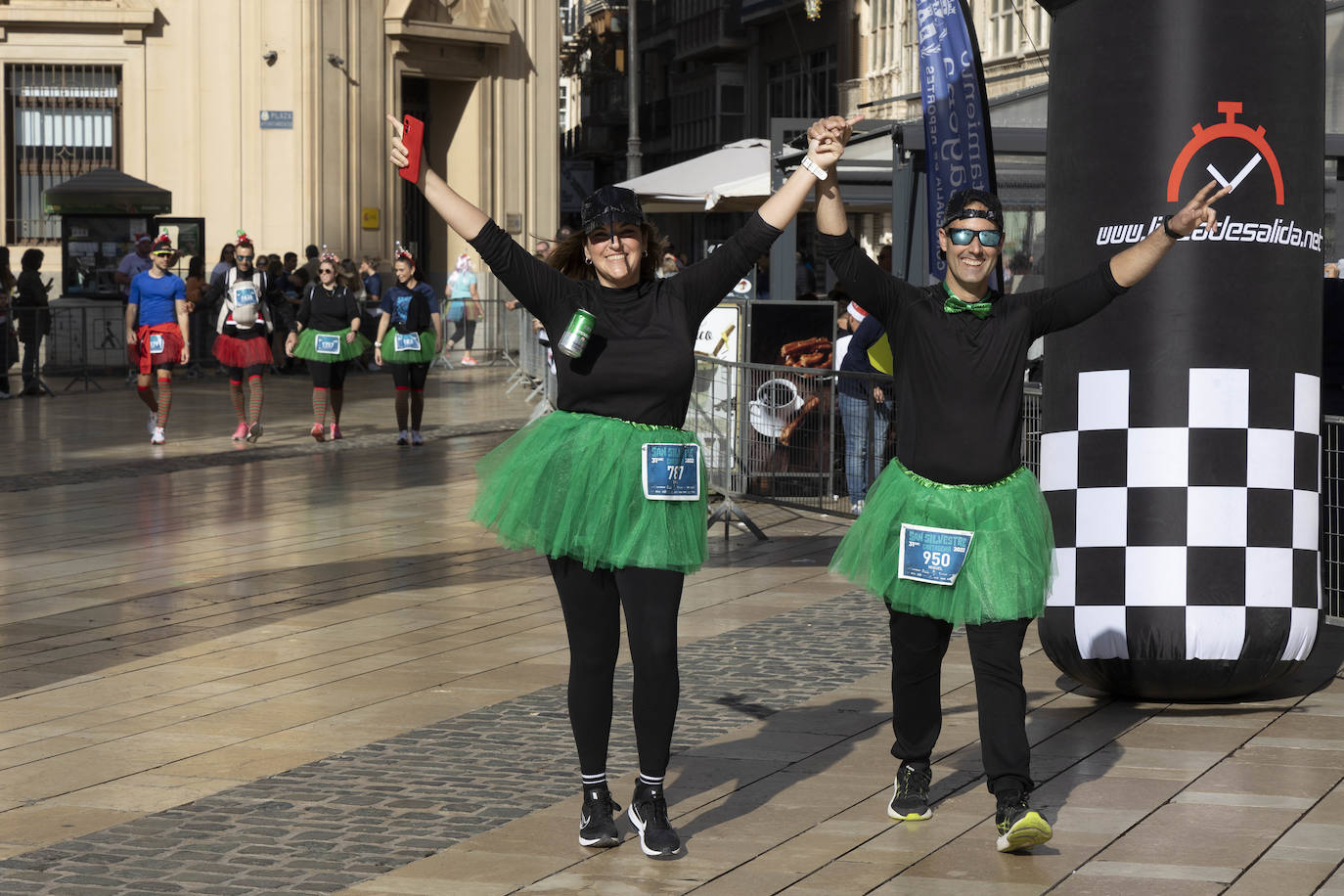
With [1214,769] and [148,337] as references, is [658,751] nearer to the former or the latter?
[1214,769]

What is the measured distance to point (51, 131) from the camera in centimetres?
3155

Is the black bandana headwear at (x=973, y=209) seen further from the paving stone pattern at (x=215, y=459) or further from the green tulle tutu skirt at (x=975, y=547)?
the paving stone pattern at (x=215, y=459)

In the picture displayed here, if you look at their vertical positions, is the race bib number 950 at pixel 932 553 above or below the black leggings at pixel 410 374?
below

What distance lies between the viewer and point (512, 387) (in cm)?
2502

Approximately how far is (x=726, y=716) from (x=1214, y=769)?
177 centimetres

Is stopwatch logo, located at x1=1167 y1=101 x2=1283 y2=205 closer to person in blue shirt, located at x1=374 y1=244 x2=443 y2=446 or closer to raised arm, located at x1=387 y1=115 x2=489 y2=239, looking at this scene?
raised arm, located at x1=387 y1=115 x2=489 y2=239

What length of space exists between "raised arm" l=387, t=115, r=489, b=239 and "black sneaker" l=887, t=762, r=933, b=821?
2.02m

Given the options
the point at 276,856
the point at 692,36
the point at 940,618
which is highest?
the point at 692,36

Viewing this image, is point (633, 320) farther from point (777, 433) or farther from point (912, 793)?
point (777, 433)

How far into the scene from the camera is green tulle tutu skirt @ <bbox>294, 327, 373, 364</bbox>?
17.4 metres

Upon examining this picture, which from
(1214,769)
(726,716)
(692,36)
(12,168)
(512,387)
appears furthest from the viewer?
(692,36)

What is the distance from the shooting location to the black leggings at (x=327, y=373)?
1767 centimetres

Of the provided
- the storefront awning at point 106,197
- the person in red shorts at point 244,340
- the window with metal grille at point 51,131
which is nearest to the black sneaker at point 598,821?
the person in red shorts at point 244,340

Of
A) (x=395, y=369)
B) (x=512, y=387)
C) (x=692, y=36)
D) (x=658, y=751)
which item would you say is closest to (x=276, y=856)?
(x=658, y=751)
